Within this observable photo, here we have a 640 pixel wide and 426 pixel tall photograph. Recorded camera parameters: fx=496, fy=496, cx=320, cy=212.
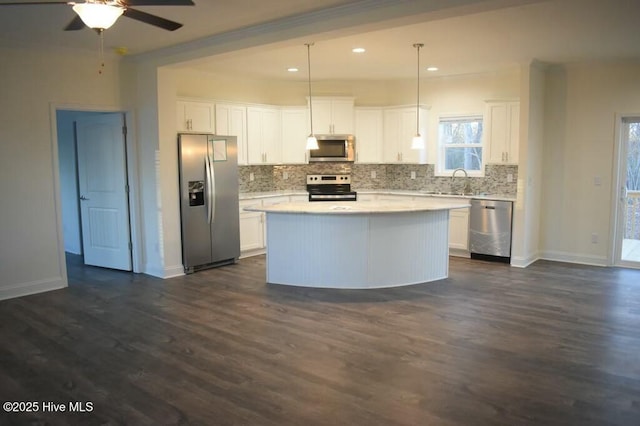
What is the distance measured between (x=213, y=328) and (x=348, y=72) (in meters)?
4.52

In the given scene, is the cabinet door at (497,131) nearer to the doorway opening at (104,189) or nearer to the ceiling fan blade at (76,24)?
the doorway opening at (104,189)

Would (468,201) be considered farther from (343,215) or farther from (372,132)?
(343,215)

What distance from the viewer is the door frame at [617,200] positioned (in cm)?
658

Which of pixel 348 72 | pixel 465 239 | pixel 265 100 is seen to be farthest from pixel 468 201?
pixel 265 100

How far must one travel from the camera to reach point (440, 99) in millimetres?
7844

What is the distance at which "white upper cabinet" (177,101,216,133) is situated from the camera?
6703 millimetres

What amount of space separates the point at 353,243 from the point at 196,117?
3.01 metres

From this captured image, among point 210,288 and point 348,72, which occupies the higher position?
point 348,72

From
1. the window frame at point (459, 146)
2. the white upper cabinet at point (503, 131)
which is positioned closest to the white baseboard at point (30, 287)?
the window frame at point (459, 146)

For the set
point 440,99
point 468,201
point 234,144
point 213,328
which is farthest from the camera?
point 440,99

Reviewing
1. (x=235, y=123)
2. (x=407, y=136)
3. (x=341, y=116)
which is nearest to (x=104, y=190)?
(x=235, y=123)

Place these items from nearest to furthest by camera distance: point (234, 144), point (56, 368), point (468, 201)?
1. point (56, 368)
2. point (234, 144)
3. point (468, 201)

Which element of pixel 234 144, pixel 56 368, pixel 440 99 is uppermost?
pixel 440 99

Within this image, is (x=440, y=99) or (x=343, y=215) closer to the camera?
(x=343, y=215)
